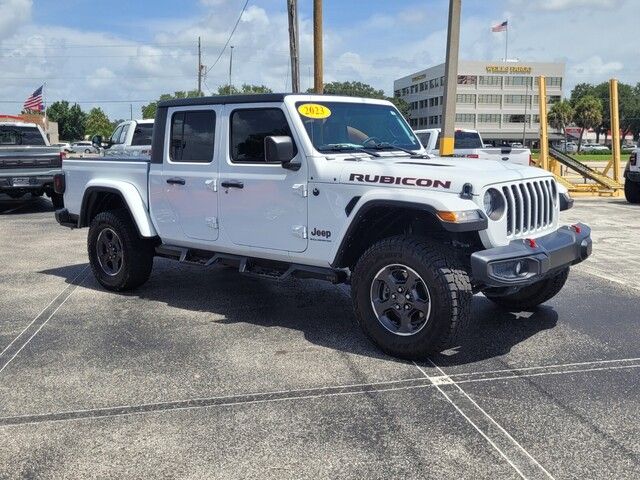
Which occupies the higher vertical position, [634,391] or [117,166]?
[117,166]

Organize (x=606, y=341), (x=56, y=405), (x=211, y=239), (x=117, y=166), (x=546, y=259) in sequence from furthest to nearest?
(x=117, y=166)
(x=211, y=239)
(x=606, y=341)
(x=546, y=259)
(x=56, y=405)

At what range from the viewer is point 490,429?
3.45 meters

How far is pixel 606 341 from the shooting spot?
4.93 m

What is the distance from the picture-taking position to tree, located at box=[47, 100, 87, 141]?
109 m

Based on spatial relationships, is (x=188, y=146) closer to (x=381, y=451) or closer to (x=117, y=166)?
(x=117, y=166)

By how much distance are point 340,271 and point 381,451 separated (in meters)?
1.91

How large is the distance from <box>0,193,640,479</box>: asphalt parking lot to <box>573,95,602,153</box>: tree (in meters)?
82.0

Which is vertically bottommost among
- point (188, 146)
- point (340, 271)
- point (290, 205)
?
point (340, 271)

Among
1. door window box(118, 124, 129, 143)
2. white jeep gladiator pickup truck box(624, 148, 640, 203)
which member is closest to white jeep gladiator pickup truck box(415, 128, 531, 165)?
white jeep gladiator pickup truck box(624, 148, 640, 203)

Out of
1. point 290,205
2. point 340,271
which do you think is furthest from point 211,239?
point 340,271

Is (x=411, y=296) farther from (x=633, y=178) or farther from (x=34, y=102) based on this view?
(x=34, y=102)

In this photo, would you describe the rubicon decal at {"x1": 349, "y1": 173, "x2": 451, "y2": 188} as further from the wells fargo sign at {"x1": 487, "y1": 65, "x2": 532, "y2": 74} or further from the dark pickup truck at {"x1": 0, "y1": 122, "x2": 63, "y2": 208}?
the wells fargo sign at {"x1": 487, "y1": 65, "x2": 532, "y2": 74}

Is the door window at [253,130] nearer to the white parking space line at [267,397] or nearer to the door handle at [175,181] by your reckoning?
the door handle at [175,181]

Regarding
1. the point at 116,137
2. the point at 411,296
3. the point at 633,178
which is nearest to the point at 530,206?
the point at 411,296
